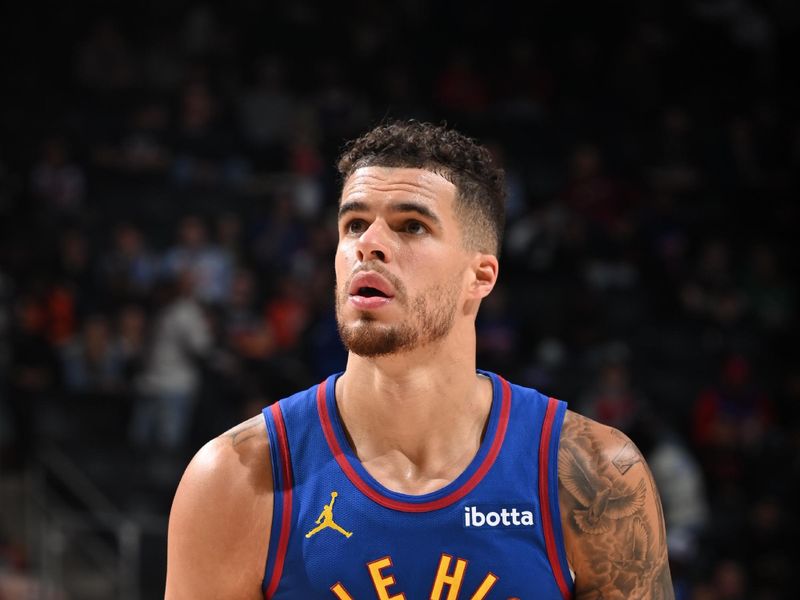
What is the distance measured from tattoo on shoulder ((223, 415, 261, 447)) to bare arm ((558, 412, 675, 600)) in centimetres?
78

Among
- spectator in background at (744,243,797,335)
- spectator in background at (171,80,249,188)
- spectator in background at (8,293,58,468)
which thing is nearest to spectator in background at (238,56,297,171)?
spectator in background at (171,80,249,188)

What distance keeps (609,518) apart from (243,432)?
94 cm

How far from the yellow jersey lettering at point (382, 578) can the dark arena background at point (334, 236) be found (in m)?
4.90

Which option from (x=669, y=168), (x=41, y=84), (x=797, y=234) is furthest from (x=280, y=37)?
(x=797, y=234)

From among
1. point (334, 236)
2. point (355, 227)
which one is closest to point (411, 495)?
point (355, 227)

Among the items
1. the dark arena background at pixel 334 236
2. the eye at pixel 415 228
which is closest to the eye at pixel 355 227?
the eye at pixel 415 228

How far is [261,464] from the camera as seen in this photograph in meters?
3.11

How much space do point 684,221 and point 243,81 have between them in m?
4.96

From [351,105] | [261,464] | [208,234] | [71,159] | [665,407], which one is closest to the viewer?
[261,464]

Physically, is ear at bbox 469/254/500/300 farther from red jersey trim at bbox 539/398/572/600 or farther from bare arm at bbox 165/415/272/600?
bare arm at bbox 165/415/272/600

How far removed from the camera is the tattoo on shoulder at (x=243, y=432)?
314cm

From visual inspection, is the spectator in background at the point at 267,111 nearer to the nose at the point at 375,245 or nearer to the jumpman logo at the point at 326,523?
the nose at the point at 375,245

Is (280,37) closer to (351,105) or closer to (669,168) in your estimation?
(351,105)

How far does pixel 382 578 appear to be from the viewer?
116 inches
